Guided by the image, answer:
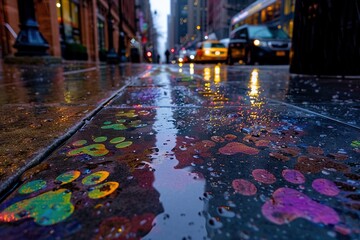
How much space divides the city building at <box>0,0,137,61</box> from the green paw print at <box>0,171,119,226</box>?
26.8 ft

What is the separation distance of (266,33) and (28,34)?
903 centimetres

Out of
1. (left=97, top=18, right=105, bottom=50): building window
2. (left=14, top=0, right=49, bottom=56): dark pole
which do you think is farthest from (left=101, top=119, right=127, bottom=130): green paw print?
(left=97, top=18, right=105, bottom=50): building window

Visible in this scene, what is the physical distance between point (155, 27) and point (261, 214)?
88237 millimetres

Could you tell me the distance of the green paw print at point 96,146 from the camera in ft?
3.33

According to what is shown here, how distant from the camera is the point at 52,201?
685mm

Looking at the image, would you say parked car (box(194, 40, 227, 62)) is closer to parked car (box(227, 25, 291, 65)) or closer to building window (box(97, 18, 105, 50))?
parked car (box(227, 25, 291, 65))

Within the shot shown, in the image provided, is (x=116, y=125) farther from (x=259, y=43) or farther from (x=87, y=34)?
(x=87, y=34)

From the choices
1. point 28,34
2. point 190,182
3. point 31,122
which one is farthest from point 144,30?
point 190,182

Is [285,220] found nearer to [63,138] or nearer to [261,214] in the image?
[261,214]

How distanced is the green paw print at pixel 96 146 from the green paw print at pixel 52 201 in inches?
7.1

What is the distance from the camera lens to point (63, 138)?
1.16 metres

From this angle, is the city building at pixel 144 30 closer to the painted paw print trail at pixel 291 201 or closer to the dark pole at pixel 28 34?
the dark pole at pixel 28 34

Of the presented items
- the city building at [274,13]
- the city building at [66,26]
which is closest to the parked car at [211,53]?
the city building at [274,13]

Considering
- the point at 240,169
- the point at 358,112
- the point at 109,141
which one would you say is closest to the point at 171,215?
the point at 240,169
